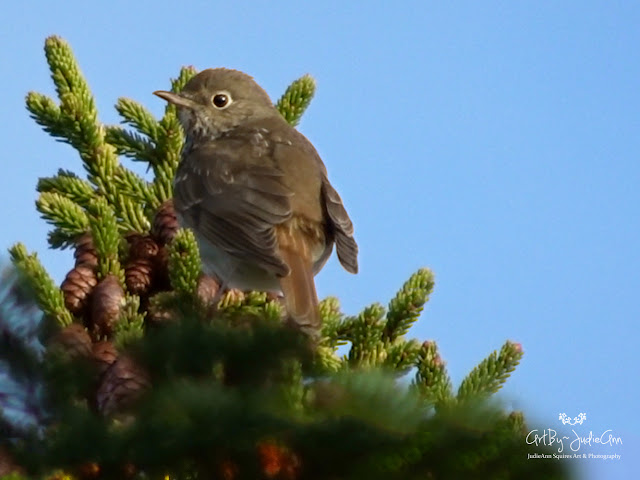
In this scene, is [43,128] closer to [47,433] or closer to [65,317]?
[65,317]

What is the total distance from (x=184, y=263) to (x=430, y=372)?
1.01 meters

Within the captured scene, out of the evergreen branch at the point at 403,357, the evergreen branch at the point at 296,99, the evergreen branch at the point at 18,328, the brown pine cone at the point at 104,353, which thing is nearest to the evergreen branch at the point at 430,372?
the evergreen branch at the point at 403,357

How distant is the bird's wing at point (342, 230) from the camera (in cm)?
533

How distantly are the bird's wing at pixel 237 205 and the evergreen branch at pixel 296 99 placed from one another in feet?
1.04

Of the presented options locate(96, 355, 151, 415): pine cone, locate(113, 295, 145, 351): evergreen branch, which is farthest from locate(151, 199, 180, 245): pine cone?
locate(96, 355, 151, 415): pine cone

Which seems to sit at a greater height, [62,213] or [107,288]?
[62,213]

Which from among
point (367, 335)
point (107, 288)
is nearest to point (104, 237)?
point (107, 288)

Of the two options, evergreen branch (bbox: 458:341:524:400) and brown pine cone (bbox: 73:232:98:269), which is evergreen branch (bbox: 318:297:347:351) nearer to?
evergreen branch (bbox: 458:341:524:400)

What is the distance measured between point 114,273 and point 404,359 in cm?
125

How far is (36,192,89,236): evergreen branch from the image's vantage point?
4.14 m

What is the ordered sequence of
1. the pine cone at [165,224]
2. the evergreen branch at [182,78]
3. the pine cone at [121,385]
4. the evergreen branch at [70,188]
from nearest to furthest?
the pine cone at [121,385] < the pine cone at [165,224] < the evergreen branch at [70,188] < the evergreen branch at [182,78]

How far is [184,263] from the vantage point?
12.1 ft

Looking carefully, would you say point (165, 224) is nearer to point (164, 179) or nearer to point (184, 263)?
point (164, 179)

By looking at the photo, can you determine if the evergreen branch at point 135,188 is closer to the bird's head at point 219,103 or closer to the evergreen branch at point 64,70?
the evergreen branch at point 64,70
